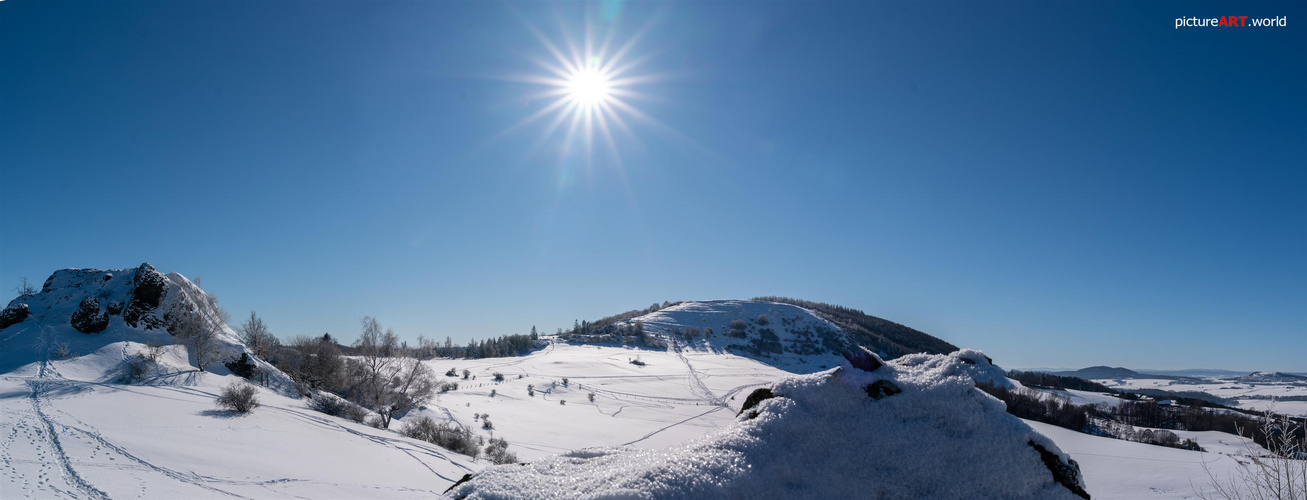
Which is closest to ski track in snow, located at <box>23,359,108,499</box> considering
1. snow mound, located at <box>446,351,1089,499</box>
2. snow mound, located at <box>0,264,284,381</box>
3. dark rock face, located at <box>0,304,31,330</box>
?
snow mound, located at <box>0,264,284,381</box>

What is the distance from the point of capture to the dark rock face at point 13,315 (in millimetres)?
15852

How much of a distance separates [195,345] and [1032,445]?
24.0 m

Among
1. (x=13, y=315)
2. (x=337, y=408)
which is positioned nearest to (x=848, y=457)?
(x=337, y=408)

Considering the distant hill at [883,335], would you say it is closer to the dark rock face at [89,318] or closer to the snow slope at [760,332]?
the snow slope at [760,332]

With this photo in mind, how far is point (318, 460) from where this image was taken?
361 inches

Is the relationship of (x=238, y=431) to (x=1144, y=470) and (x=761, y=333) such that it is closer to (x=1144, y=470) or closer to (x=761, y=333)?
(x=1144, y=470)

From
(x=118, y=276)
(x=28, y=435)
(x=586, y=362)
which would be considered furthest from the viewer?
(x=586, y=362)

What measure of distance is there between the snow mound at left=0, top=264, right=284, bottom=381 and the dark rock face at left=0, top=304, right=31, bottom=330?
34 mm

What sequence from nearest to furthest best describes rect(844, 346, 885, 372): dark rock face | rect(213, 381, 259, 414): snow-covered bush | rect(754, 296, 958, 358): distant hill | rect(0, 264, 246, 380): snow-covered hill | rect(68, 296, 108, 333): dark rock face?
rect(844, 346, 885, 372): dark rock face
rect(213, 381, 259, 414): snow-covered bush
rect(0, 264, 246, 380): snow-covered hill
rect(68, 296, 108, 333): dark rock face
rect(754, 296, 958, 358): distant hill

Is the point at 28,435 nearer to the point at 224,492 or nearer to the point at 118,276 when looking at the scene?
the point at 224,492

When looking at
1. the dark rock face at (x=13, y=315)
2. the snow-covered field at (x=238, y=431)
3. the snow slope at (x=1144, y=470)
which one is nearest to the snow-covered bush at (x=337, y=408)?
the snow-covered field at (x=238, y=431)

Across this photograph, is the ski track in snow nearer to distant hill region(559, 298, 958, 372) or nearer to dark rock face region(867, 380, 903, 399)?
dark rock face region(867, 380, 903, 399)

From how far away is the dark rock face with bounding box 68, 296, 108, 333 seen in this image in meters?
16.1

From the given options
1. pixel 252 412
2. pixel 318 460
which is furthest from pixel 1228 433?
pixel 252 412
